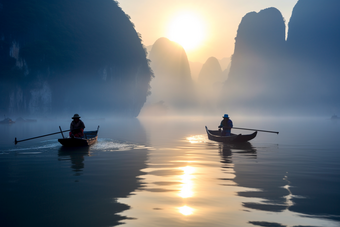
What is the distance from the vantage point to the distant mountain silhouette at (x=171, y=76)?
18750 centimetres

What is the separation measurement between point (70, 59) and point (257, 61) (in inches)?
3448

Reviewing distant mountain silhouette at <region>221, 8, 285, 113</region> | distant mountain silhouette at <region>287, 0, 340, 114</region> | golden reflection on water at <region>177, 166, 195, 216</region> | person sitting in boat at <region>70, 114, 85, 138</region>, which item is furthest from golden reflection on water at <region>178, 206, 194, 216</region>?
distant mountain silhouette at <region>221, 8, 285, 113</region>

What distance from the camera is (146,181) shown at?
8.09 m

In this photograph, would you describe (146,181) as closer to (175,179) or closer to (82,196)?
(175,179)

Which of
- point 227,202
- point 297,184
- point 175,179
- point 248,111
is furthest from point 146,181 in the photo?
point 248,111

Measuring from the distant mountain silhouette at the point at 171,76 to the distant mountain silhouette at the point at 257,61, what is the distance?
5911 centimetres

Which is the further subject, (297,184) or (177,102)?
(177,102)

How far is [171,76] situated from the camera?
188875 millimetres

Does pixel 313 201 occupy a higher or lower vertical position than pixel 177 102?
lower

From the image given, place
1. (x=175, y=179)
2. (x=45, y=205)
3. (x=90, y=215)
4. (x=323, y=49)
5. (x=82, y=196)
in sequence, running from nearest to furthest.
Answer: (x=90, y=215) < (x=45, y=205) < (x=82, y=196) < (x=175, y=179) < (x=323, y=49)

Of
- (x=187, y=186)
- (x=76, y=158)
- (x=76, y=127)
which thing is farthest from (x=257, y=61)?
(x=187, y=186)

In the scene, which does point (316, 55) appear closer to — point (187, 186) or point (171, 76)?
point (171, 76)

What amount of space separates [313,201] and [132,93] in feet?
287

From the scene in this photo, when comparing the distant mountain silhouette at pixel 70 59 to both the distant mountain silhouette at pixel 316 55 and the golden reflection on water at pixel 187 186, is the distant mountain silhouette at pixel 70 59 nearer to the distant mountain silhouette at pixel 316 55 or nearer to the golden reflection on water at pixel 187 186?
the golden reflection on water at pixel 187 186
